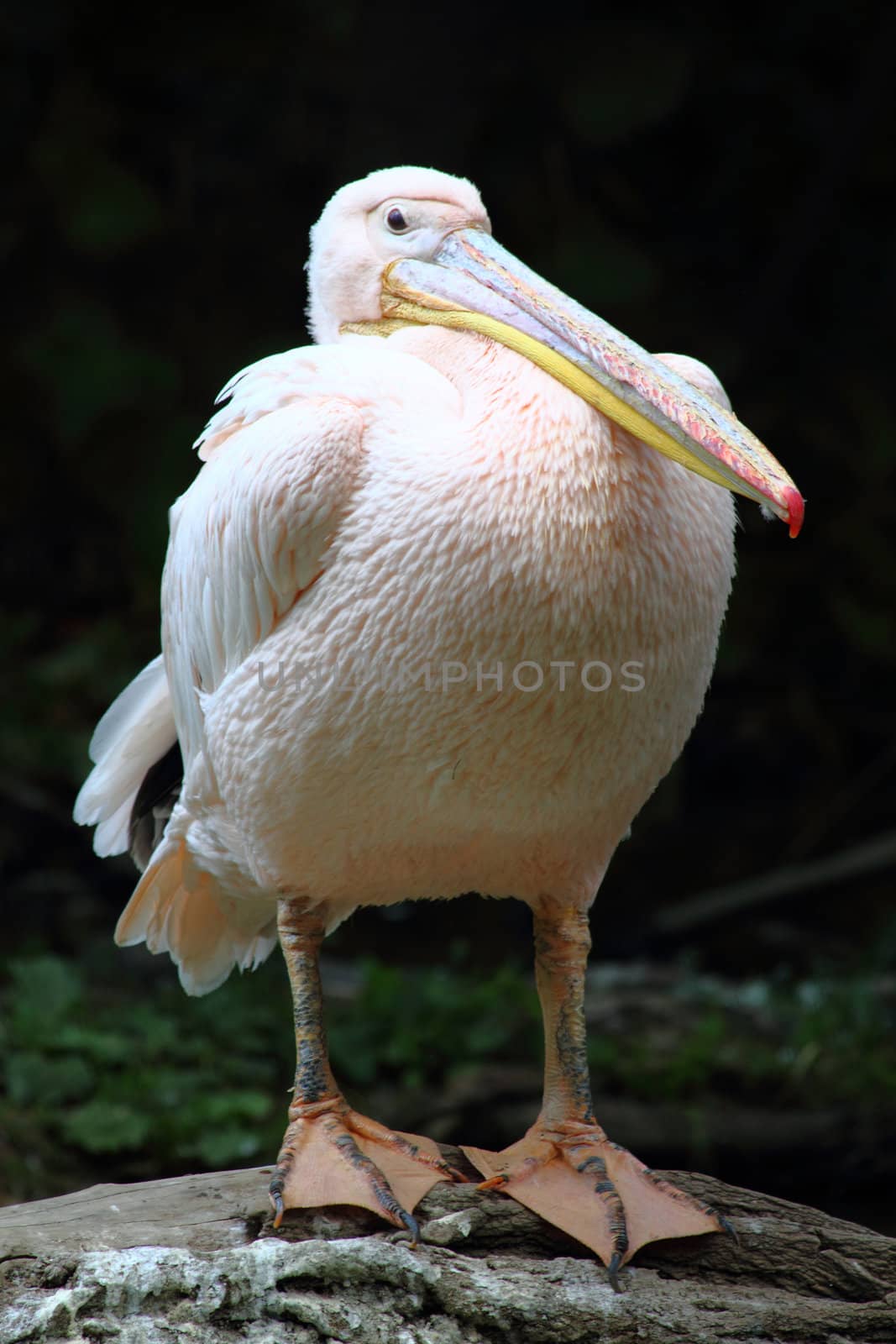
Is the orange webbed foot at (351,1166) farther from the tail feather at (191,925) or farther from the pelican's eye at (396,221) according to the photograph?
the pelican's eye at (396,221)

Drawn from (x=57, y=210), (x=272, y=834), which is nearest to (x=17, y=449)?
(x=57, y=210)

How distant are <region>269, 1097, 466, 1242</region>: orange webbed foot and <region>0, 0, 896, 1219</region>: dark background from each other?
6.59ft

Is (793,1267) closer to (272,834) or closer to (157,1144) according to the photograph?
(272,834)

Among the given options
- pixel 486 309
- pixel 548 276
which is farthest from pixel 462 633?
pixel 548 276

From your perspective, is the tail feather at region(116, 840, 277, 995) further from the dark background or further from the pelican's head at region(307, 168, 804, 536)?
the dark background

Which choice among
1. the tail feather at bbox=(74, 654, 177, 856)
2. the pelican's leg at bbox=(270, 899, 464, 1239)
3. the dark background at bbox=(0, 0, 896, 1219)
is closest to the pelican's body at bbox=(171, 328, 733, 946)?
the pelican's leg at bbox=(270, 899, 464, 1239)

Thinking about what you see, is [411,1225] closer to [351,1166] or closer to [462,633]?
[351,1166]

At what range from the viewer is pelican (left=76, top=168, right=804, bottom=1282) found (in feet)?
7.12

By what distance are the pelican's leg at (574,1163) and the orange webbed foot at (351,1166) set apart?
102mm

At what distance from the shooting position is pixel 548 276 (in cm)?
495

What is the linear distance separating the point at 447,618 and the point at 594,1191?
3.08 ft

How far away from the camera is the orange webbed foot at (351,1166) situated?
229 cm

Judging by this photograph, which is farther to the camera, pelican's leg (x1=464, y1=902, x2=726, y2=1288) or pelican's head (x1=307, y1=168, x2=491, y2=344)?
pelican's head (x1=307, y1=168, x2=491, y2=344)

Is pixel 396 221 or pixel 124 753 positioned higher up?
pixel 396 221
